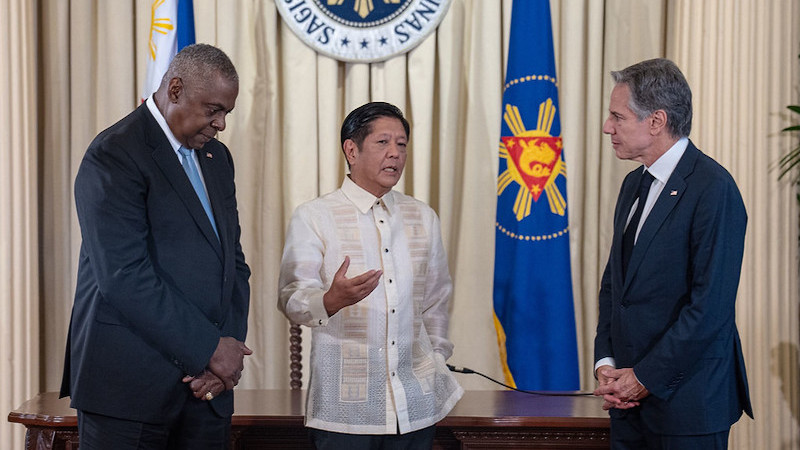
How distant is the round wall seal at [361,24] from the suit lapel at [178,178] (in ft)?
6.79

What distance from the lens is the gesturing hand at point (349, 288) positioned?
7.16 ft

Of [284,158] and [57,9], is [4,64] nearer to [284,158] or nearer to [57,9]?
[57,9]

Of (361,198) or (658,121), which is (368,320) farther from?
(658,121)

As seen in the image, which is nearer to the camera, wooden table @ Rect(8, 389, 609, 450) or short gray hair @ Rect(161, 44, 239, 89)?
short gray hair @ Rect(161, 44, 239, 89)

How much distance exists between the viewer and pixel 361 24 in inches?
162

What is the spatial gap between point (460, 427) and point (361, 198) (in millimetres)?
920

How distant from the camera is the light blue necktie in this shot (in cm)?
222

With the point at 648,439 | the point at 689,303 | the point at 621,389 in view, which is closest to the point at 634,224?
the point at 689,303

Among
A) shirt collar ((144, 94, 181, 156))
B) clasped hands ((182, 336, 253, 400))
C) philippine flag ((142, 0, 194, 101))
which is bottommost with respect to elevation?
clasped hands ((182, 336, 253, 400))

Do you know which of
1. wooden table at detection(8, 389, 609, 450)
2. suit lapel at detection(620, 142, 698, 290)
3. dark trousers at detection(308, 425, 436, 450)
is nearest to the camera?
suit lapel at detection(620, 142, 698, 290)

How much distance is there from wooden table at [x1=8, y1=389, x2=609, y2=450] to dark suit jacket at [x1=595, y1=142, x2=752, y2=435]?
0.78 metres

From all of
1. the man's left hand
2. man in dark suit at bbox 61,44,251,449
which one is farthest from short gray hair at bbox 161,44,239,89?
the man's left hand

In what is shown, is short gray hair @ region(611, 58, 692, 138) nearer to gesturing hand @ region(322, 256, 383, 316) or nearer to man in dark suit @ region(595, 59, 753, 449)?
man in dark suit @ region(595, 59, 753, 449)

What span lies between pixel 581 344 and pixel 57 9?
9.64 feet
